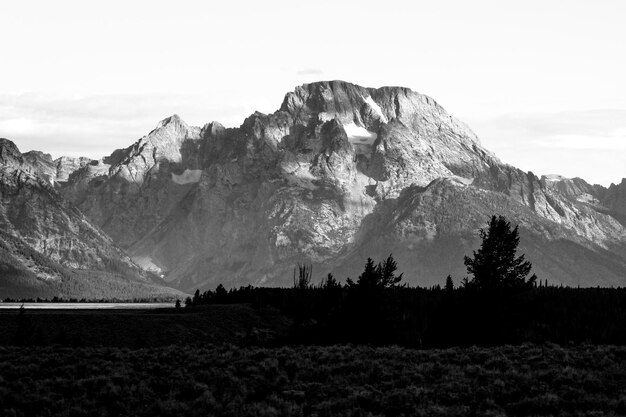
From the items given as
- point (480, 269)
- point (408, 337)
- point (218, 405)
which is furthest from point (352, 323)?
point (218, 405)

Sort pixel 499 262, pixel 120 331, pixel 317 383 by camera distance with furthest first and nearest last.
Result: pixel 120 331 → pixel 499 262 → pixel 317 383

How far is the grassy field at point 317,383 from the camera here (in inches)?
2259

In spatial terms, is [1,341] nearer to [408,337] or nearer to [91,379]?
[408,337]

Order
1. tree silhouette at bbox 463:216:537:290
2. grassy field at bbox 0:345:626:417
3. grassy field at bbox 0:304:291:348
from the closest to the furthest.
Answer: grassy field at bbox 0:345:626:417 < tree silhouette at bbox 463:216:537:290 < grassy field at bbox 0:304:291:348

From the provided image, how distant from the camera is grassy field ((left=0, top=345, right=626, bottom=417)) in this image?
5738 cm

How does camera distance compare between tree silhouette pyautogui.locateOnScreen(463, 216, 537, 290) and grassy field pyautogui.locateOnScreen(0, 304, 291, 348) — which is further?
grassy field pyautogui.locateOnScreen(0, 304, 291, 348)

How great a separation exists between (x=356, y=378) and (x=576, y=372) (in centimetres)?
1202

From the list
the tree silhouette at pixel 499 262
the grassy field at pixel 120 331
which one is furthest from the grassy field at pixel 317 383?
the grassy field at pixel 120 331

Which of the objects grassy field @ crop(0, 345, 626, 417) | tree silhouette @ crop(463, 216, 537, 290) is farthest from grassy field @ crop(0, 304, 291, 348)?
grassy field @ crop(0, 345, 626, 417)

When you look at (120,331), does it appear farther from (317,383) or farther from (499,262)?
(317,383)

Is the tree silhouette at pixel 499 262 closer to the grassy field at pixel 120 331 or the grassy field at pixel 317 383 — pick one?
the grassy field at pixel 120 331

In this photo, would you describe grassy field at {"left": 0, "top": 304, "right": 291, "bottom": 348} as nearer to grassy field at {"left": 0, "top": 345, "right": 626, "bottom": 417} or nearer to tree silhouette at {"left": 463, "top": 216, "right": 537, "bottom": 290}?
tree silhouette at {"left": 463, "top": 216, "right": 537, "bottom": 290}

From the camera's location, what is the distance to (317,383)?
64.0m

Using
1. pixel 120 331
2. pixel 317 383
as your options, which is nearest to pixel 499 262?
pixel 120 331
